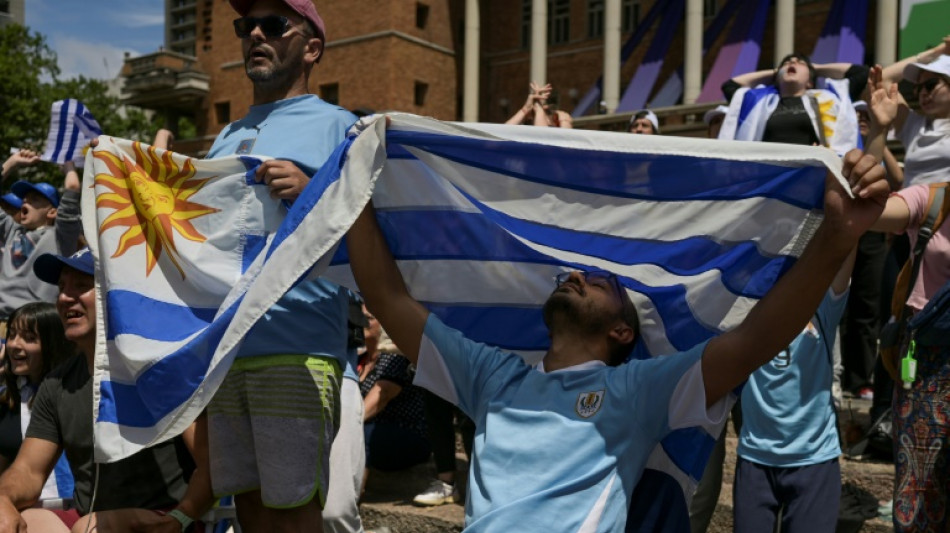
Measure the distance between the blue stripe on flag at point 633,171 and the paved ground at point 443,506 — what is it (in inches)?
115

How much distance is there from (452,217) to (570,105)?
35.2 m

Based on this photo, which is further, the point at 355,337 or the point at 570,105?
the point at 570,105

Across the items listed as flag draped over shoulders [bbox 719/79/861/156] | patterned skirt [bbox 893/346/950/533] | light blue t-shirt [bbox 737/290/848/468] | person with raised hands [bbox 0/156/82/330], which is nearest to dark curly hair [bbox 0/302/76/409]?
person with raised hands [bbox 0/156/82/330]

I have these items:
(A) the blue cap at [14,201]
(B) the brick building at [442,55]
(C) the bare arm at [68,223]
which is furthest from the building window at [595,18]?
(C) the bare arm at [68,223]

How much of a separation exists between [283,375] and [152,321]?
0.44 meters

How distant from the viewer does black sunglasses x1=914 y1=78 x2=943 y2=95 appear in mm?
4801

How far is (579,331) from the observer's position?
325cm

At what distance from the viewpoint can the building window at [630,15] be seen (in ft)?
123

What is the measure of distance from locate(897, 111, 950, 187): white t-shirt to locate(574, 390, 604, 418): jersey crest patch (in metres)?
2.44

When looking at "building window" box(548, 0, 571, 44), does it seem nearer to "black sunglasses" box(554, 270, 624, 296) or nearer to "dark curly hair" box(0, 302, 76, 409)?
"dark curly hair" box(0, 302, 76, 409)

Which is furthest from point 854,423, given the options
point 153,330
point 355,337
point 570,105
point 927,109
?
point 570,105

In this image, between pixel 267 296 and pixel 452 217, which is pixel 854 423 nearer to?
pixel 452 217

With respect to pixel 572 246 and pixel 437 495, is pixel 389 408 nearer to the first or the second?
pixel 437 495

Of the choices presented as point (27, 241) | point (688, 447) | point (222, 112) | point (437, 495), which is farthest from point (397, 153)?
point (222, 112)
